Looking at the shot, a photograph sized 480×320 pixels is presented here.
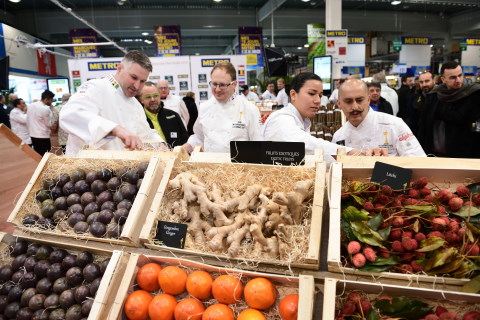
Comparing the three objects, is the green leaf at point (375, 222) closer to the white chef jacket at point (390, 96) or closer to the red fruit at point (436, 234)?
the red fruit at point (436, 234)

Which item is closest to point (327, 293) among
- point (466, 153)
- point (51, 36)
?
point (466, 153)

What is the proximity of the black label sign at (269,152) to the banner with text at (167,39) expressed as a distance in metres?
14.3

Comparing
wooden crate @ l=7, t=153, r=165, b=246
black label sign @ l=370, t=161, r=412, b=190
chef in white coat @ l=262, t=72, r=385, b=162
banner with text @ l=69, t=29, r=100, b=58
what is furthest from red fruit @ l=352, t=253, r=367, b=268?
banner with text @ l=69, t=29, r=100, b=58

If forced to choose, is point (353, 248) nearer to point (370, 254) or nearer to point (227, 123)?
point (370, 254)

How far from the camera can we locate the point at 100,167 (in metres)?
2.10

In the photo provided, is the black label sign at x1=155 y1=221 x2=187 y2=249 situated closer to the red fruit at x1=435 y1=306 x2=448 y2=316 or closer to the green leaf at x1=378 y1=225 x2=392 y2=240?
the green leaf at x1=378 y1=225 x2=392 y2=240

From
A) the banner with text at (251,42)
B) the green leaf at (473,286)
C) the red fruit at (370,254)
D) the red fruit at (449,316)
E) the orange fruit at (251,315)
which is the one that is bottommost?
the orange fruit at (251,315)

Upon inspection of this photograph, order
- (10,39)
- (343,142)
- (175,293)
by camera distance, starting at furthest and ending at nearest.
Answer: (10,39) < (343,142) < (175,293)

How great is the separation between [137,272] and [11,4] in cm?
1819

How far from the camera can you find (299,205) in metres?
1.58

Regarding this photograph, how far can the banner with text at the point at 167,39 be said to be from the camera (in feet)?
49.0

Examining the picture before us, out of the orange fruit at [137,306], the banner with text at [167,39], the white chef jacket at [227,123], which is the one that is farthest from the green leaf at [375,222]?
the banner with text at [167,39]

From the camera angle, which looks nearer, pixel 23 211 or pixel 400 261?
pixel 400 261

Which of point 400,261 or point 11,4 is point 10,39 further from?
point 400,261
